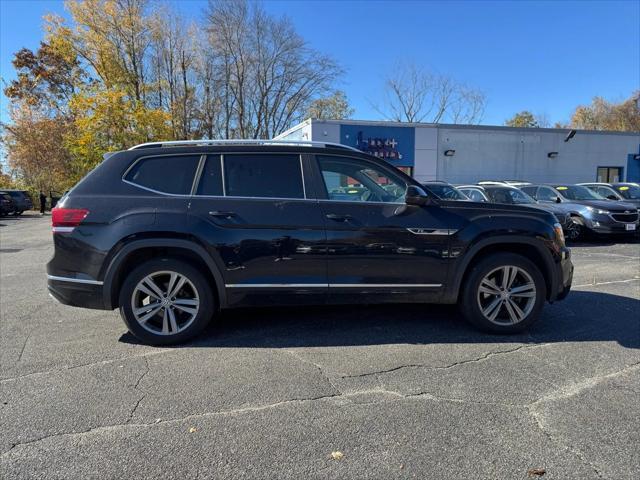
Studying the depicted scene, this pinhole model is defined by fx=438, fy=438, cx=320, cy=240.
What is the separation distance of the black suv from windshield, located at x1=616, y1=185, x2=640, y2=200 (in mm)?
13304

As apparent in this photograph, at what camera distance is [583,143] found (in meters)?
24.7

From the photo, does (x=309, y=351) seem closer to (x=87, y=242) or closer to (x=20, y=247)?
(x=87, y=242)

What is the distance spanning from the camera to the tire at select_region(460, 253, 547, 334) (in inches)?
170

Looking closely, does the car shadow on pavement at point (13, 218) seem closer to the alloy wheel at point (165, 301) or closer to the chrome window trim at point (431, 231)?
the alloy wheel at point (165, 301)

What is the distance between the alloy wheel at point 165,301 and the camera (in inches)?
162

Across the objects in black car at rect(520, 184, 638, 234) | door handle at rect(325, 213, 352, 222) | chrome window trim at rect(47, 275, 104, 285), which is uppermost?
door handle at rect(325, 213, 352, 222)

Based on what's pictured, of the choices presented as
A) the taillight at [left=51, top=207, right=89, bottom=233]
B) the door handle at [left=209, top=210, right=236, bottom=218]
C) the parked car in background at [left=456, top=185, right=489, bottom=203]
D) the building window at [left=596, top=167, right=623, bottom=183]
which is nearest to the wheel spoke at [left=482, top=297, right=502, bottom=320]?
the door handle at [left=209, top=210, right=236, bottom=218]

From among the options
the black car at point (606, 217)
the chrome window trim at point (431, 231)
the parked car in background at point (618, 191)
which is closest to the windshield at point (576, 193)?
the black car at point (606, 217)

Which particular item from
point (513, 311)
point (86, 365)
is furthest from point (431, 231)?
point (86, 365)

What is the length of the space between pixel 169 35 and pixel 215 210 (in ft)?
130

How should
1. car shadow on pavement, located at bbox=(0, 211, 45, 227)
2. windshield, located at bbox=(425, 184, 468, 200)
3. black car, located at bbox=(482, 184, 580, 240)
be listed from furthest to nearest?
1. car shadow on pavement, located at bbox=(0, 211, 45, 227)
2. black car, located at bbox=(482, 184, 580, 240)
3. windshield, located at bbox=(425, 184, 468, 200)

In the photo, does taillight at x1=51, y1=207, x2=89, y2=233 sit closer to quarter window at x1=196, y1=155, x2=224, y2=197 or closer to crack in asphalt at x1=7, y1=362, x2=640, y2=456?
quarter window at x1=196, y1=155, x2=224, y2=197

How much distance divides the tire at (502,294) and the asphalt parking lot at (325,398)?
171mm

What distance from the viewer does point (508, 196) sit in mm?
11773
